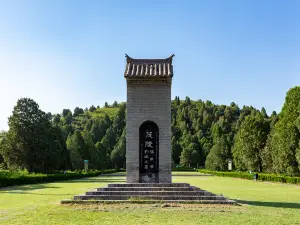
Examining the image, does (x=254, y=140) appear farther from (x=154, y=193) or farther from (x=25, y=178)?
(x=154, y=193)

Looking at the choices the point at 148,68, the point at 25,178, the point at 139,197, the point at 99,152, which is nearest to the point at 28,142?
the point at 25,178

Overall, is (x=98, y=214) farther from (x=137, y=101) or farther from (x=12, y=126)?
(x=12, y=126)

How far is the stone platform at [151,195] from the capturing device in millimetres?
12492

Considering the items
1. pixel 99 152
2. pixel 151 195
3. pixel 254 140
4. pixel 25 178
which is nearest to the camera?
pixel 151 195

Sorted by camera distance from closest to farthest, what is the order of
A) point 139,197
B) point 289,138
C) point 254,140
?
point 139,197 < point 289,138 < point 254,140

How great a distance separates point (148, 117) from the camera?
1519 cm

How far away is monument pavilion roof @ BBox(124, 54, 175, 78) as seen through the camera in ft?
49.6

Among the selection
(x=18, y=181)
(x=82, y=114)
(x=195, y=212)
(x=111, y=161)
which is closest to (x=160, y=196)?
(x=195, y=212)

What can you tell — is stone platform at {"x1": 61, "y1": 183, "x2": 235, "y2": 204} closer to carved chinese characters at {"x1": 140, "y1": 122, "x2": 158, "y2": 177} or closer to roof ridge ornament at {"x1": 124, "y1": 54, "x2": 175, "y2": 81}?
carved chinese characters at {"x1": 140, "y1": 122, "x2": 158, "y2": 177}

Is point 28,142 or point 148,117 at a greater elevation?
point 148,117

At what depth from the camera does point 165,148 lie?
1500 centimetres

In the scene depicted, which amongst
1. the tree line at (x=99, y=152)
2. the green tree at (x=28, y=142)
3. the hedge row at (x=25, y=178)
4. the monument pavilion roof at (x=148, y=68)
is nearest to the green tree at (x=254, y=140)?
the tree line at (x=99, y=152)

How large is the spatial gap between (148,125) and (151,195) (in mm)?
3282

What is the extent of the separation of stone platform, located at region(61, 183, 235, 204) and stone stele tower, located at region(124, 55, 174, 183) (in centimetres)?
145
